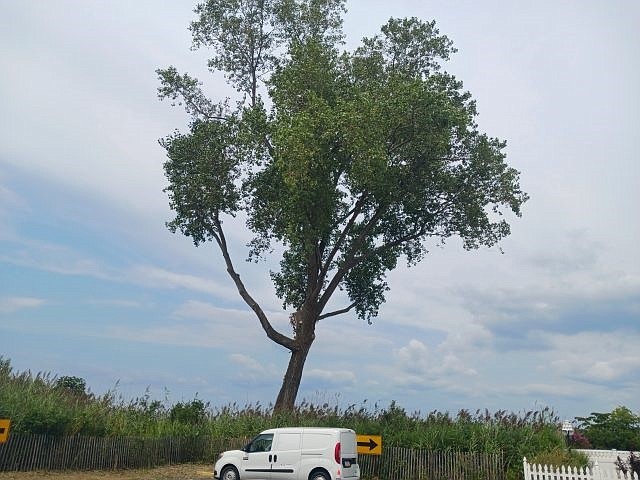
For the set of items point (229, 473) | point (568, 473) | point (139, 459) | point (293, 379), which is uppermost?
point (293, 379)

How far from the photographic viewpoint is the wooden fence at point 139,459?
20125 mm

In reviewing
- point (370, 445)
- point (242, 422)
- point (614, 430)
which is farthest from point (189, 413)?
point (614, 430)

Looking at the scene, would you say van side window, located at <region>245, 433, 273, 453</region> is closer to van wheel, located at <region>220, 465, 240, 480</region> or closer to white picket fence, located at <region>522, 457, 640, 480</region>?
van wheel, located at <region>220, 465, 240, 480</region>

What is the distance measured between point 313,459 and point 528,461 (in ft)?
23.2

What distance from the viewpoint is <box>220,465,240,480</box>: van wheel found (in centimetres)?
2083

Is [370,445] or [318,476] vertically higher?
[370,445]

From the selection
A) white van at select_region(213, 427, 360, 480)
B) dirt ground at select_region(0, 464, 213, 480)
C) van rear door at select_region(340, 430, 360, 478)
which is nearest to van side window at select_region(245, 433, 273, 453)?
white van at select_region(213, 427, 360, 480)

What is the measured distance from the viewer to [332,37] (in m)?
33.5

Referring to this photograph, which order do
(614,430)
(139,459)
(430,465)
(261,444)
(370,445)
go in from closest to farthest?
1. (261,444)
2. (430,465)
3. (370,445)
4. (139,459)
5. (614,430)

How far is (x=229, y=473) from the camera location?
21.0m

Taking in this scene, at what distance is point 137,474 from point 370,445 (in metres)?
8.48

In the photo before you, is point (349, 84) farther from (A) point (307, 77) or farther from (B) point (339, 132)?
(B) point (339, 132)

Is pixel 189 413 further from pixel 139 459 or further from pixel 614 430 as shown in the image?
pixel 614 430

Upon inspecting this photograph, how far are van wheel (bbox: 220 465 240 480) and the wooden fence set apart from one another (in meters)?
4.61
